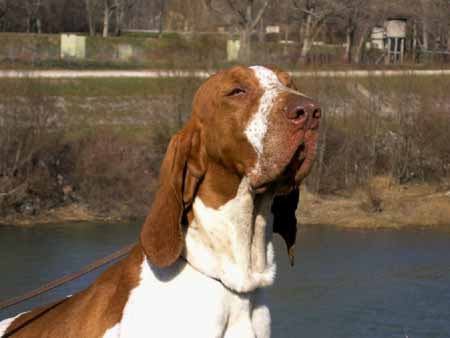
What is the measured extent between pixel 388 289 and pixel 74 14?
4225 cm

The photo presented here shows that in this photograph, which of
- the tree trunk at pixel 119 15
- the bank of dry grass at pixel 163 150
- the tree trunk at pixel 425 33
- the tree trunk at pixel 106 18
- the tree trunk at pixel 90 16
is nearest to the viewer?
the bank of dry grass at pixel 163 150

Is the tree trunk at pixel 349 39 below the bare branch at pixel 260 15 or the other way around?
below

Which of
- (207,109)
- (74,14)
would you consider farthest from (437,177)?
(74,14)

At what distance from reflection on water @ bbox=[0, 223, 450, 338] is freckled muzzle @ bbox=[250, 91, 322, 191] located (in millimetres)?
10173

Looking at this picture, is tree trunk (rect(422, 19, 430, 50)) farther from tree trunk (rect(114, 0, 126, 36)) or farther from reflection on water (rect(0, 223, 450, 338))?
reflection on water (rect(0, 223, 450, 338))

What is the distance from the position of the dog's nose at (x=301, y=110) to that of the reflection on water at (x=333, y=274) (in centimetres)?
1033

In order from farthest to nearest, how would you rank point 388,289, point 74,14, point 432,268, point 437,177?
point 74,14
point 437,177
point 432,268
point 388,289

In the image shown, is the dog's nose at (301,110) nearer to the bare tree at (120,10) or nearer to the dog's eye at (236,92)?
the dog's eye at (236,92)

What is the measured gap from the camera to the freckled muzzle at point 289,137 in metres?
3.89

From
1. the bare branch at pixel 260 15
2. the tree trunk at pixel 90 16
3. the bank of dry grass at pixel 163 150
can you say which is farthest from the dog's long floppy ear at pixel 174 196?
the tree trunk at pixel 90 16

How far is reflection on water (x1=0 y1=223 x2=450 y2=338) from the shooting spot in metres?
15.2

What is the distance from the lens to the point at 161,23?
63.7 meters

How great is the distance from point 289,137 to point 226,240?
18.9 inches

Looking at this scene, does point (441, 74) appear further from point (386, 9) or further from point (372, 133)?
point (386, 9)
